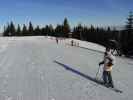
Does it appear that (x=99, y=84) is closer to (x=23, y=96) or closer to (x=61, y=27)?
(x=23, y=96)

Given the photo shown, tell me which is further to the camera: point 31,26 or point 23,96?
point 31,26

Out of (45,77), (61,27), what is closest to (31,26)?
(61,27)

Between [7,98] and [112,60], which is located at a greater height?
[112,60]

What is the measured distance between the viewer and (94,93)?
27.5ft

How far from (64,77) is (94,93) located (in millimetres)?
3078

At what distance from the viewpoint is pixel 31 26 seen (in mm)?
126312

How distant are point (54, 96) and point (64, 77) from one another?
3.33 meters

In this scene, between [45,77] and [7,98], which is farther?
[45,77]

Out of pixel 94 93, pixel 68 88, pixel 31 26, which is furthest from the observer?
pixel 31 26

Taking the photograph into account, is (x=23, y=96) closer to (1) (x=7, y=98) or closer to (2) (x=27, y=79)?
(1) (x=7, y=98)

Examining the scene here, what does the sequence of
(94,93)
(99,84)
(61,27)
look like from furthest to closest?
(61,27)
(99,84)
(94,93)

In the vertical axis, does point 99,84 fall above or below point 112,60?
below

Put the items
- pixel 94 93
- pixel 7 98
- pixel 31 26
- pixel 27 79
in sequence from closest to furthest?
pixel 7 98 < pixel 94 93 < pixel 27 79 < pixel 31 26

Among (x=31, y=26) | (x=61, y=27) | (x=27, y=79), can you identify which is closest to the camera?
(x=27, y=79)
